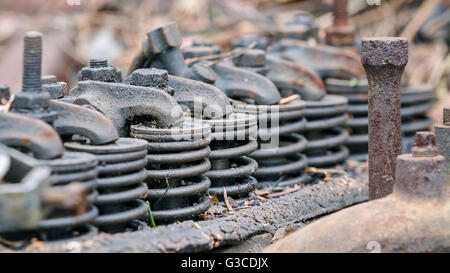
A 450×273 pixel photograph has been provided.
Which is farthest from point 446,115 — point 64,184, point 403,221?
point 64,184

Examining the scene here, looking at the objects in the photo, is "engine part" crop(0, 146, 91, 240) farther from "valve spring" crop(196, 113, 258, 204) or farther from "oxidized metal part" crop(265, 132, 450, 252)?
"valve spring" crop(196, 113, 258, 204)

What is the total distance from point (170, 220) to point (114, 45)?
4407mm

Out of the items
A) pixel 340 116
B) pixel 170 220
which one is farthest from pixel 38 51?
pixel 340 116

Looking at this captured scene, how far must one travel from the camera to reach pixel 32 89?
1976mm

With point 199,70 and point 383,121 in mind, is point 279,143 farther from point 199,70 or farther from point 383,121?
point 383,121

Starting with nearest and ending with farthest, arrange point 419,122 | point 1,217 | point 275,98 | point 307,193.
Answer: point 1,217 → point 307,193 → point 275,98 → point 419,122

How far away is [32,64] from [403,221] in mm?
1062

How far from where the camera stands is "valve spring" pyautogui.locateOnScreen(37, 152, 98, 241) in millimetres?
1802

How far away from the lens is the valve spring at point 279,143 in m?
2.86

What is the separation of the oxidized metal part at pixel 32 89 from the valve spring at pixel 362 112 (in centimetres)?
184

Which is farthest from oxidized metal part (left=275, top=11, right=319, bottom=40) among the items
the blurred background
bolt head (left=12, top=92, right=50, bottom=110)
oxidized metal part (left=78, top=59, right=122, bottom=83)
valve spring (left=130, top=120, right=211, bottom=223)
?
bolt head (left=12, top=92, right=50, bottom=110)

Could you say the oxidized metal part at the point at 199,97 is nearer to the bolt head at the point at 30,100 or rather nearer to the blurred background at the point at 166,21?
the bolt head at the point at 30,100
